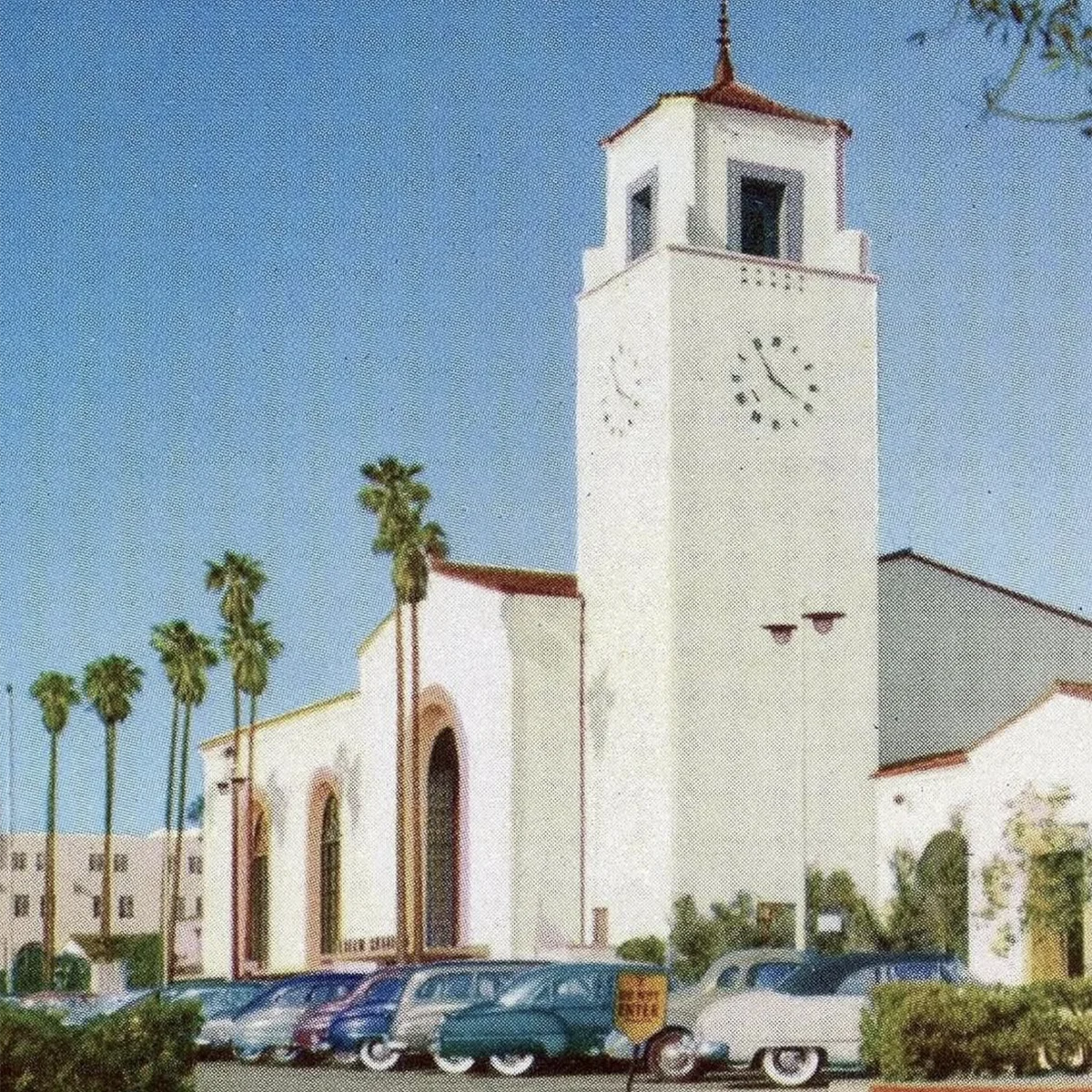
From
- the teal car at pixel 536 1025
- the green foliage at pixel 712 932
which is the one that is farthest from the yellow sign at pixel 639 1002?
the green foliage at pixel 712 932

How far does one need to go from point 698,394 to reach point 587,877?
36.0ft

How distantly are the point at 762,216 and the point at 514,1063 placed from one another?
27.2 m

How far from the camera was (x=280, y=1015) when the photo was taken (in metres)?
34.8

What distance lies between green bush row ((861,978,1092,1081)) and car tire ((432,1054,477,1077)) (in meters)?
6.69

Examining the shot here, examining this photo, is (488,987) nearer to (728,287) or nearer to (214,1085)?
(214,1085)

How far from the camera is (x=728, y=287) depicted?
166 feet

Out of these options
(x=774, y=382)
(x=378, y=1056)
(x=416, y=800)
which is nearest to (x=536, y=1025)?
(x=378, y=1056)

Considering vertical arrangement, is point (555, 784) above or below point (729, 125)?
below

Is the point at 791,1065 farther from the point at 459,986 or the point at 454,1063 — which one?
the point at 459,986

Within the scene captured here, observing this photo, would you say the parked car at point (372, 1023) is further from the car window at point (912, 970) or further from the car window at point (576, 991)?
the car window at point (912, 970)

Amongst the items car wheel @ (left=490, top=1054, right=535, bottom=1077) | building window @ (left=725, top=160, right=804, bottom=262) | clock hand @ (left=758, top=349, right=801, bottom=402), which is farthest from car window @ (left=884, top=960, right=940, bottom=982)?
building window @ (left=725, top=160, right=804, bottom=262)

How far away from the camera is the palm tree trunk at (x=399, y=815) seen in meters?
53.2

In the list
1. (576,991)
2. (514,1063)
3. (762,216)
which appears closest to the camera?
(514,1063)

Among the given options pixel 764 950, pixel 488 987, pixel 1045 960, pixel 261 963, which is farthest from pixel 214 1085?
pixel 261 963
